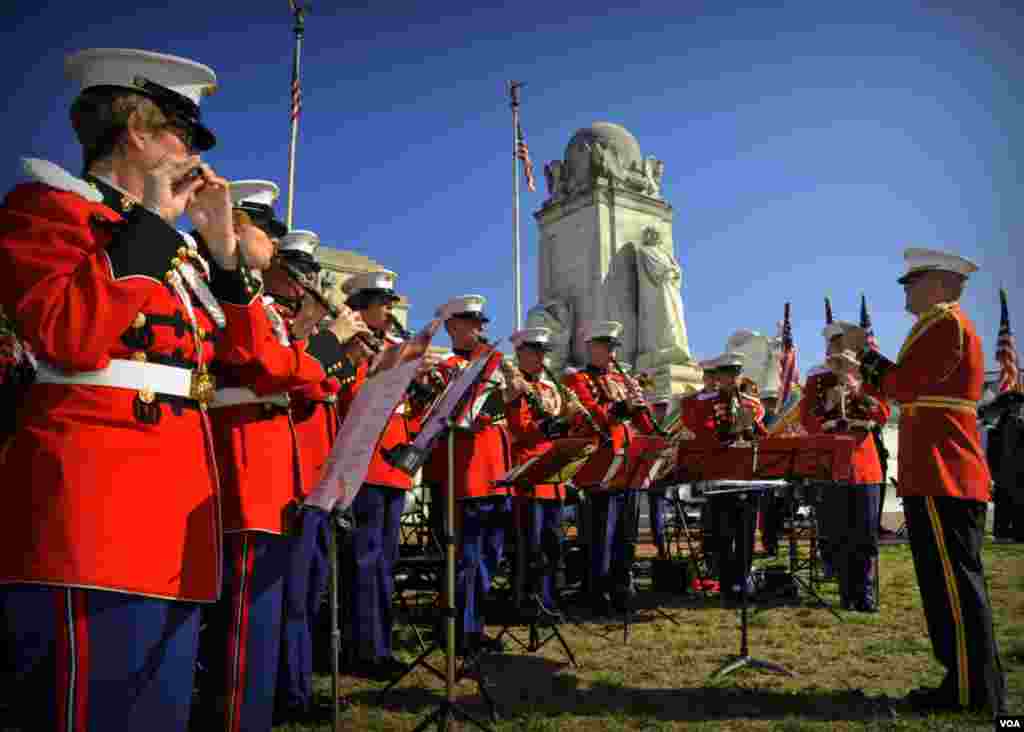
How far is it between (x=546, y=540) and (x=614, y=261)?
1559 centimetres

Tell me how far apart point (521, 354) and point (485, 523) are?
2039mm

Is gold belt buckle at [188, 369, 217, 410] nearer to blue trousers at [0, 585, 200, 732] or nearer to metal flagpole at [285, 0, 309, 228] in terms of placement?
blue trousers at [0, 585, 200, 732]

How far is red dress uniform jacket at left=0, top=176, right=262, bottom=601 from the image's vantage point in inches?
67.7

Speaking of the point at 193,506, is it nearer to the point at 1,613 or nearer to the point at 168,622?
the point at 168,622

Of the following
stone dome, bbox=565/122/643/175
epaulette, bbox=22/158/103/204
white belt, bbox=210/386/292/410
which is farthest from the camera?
stone dome, bbox=565/122/643/175

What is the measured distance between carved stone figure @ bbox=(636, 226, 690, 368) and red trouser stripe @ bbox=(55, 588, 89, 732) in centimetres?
1990

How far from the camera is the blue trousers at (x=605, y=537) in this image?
306 inches

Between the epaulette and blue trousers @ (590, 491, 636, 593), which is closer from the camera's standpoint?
the epaulette

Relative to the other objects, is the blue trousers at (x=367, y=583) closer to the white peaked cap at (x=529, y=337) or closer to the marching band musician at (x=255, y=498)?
the marching band musician at (x=255, y=498)

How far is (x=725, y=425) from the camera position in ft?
27.7

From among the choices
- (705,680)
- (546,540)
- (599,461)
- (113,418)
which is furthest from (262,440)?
(599,461)

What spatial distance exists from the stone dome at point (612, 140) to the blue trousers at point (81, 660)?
76.5ft

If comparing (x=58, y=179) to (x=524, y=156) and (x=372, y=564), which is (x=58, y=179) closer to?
(x=372, y=564)

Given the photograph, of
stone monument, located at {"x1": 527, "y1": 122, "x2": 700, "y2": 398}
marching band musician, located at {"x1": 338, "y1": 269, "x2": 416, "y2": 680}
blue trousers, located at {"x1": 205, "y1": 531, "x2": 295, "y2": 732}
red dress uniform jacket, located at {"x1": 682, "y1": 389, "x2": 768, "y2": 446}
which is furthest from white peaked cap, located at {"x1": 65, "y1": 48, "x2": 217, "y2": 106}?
stone monument, located at {"x1": 527, "y1": 122, "x2": 700, "y2": 398}
